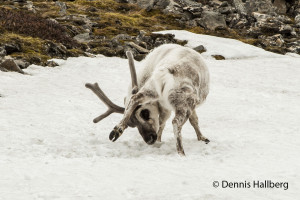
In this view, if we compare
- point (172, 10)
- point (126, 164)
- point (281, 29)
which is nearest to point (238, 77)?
point (126, 164)

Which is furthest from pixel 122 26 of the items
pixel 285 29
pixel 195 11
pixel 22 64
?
pixel 22 64

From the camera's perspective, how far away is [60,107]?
1101 cm

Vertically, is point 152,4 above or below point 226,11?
below

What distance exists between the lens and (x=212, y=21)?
39.5m

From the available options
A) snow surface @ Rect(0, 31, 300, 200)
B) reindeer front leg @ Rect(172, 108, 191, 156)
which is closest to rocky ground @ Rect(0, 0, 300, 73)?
snow surface @ Rect(0, 31, 300, 200)

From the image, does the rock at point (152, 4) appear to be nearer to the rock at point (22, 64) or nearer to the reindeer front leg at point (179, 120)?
the rock at point (22, 64)

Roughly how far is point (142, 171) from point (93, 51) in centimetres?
1894

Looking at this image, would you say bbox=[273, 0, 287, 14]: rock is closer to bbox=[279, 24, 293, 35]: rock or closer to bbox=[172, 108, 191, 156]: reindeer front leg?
bbox=[279, 24, 293, 35]: rock

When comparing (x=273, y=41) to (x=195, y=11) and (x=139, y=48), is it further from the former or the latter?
(x=139, y=48)

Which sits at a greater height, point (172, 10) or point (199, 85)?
point (199, 85)

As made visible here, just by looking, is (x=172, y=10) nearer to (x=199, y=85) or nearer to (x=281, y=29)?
(x=281, y=29)

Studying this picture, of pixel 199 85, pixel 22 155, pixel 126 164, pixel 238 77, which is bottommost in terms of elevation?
pixel 238 77

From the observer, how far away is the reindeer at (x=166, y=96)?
6906 mm

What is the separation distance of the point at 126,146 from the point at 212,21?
34.2 meters
